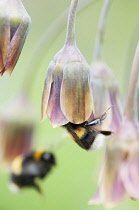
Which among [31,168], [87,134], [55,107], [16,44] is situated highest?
[16,44]

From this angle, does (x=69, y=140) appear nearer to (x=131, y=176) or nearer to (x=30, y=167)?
(x=30, y=167)

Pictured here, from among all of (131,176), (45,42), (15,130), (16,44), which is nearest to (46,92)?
(16,44)

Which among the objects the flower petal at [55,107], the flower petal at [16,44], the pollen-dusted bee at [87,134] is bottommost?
the pollen-dusted bee at [87,134]

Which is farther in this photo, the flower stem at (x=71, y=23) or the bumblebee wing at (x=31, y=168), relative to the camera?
the bumblebee wing at (x=31, y=168)

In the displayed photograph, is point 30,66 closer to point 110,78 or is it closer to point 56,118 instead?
point 110,78

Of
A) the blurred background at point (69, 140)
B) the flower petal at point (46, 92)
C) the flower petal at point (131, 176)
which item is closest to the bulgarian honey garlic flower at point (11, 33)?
the flower petal at point (46, 92)

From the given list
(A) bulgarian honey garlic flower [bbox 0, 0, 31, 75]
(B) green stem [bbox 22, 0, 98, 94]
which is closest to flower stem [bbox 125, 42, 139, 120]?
(A) bulgarian honey garlic flower [bbox 0, 0, 31, 75]

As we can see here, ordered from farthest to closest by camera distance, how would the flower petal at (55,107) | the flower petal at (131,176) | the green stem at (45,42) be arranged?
the green stem at (45,42)
the flower petal at (131,176)
the flower petal at (55,107)

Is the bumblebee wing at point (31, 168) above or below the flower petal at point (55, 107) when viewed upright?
below

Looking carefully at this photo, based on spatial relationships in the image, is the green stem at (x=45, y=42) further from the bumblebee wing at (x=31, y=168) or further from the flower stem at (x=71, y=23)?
the flower stem at (x=71, y=23)
